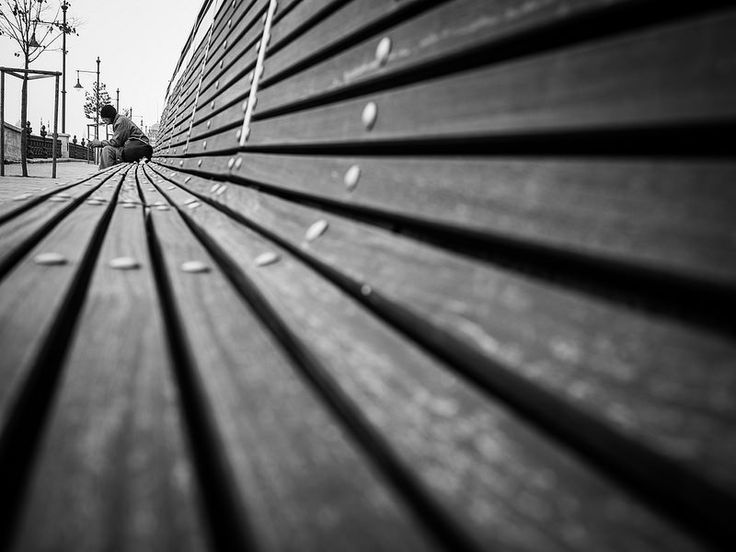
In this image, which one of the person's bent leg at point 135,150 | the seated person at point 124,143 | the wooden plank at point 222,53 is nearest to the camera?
the wooden plank at point 222,53

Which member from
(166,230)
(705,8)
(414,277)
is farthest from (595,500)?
(166,230)

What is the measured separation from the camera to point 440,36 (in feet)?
2.87

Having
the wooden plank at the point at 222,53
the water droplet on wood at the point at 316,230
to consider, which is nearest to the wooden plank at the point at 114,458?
the water droplet on wood at the point at 316,230

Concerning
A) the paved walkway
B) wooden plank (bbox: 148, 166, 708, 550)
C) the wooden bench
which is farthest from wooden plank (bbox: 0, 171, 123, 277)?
wooden plank (bbox: 148, 166, 708, 550)

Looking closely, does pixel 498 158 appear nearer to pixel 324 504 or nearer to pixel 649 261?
pixel 649 261

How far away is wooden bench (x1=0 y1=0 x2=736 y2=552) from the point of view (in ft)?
1.23

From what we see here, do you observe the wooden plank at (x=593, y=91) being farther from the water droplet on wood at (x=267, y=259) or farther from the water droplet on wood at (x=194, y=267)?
the water droplet on wood at (x=194, y=267)

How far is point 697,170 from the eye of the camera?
424mm

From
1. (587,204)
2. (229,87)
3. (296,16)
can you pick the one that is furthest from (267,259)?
(229,87)

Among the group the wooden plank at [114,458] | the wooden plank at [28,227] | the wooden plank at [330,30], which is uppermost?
the wooden plank at [330,30]

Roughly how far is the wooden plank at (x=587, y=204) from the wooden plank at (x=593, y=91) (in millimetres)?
50

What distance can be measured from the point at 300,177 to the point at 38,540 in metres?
1.21

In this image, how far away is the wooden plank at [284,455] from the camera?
1.21 ft

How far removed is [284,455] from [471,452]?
0.20 meters
